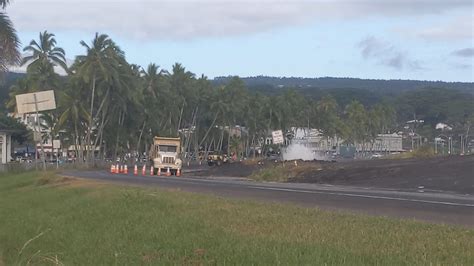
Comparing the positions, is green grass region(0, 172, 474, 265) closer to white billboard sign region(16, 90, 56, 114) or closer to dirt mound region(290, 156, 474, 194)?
dirt mound region(290, 156, 474, 194)

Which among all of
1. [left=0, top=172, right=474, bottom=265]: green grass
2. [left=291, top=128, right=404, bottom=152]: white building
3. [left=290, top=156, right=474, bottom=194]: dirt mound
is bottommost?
[left=0, top=172, right=474, bottom=265]: green grass

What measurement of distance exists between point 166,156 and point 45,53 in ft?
115

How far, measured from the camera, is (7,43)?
22547 mm

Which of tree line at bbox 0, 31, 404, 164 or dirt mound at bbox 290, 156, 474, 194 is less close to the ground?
tree line at bbox 0, 31, 404, 164

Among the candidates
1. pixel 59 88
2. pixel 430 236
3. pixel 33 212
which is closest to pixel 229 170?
pixel 59 88

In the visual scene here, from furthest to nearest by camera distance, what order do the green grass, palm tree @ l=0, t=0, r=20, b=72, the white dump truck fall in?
the white dump truck, palm tree @ l=0, t=0, r=20, b=72, the green grass

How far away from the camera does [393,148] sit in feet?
574

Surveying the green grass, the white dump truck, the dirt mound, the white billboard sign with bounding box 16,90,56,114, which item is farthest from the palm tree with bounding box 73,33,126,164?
the green grass

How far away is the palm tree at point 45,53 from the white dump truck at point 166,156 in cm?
3195

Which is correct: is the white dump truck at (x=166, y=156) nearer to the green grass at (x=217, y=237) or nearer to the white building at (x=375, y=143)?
the green grass at (x=217, y=237)

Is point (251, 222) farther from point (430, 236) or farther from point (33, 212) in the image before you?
point (33, 212)

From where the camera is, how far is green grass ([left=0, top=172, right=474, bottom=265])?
8781mm

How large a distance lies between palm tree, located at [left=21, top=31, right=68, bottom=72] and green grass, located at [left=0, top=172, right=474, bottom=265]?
66.5 metres

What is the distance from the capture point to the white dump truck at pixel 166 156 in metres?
53.8
